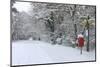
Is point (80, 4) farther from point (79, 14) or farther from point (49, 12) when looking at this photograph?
point (49, 12)

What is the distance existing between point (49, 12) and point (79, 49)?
715mm

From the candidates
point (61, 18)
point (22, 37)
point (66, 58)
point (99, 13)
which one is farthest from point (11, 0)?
point (99, 13)

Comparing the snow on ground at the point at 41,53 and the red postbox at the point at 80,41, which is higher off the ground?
the red postbox at the point at 80,41

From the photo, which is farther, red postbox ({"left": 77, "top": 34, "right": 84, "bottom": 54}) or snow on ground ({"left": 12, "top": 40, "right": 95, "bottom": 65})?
red postbox ({"left": 77, "top": 34, "right": 84, "bottom": 54})

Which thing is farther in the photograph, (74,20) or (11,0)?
(74,20)

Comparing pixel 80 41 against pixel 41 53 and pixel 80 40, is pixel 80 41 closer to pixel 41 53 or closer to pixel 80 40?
pixel 80 40

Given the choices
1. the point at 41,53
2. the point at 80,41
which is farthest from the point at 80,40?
the point at 41,53

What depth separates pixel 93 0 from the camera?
9.02ft

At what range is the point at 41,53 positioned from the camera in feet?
8.08

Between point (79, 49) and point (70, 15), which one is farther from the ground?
point (70, 15)

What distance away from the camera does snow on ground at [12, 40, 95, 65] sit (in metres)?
2.36

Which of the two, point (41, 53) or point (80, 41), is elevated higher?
point (80, 41)

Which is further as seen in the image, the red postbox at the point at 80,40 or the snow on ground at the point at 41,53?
the red postbox at the point at 80,40

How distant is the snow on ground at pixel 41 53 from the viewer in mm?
2355
